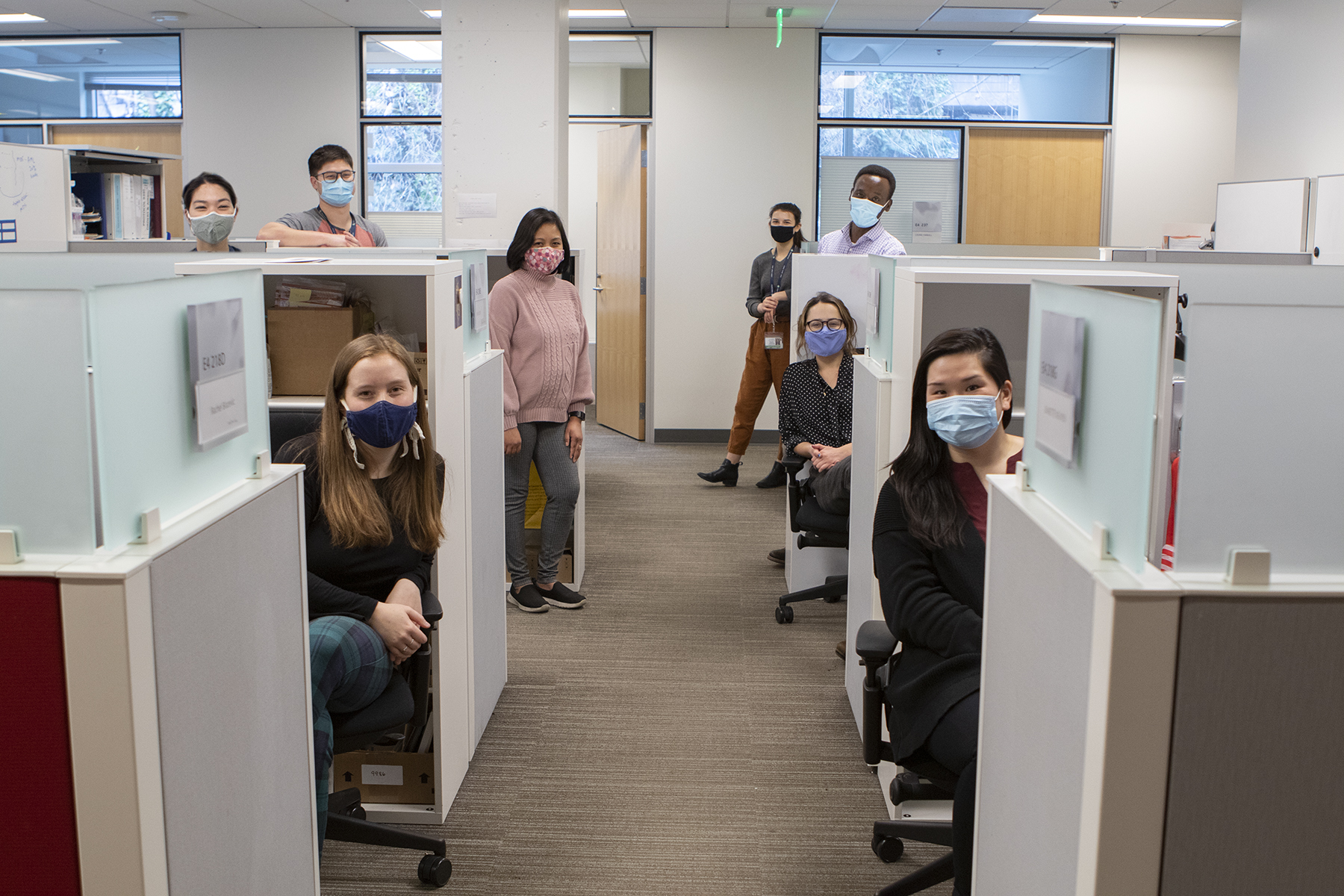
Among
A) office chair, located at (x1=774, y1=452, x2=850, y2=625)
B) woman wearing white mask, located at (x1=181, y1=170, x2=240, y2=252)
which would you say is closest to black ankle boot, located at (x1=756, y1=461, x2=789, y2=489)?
office chair, located at (x1=774, y1=452, x2=850, y2=625)

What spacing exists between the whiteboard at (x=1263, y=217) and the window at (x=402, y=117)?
15.8ft

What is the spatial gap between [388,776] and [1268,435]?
6.92ft

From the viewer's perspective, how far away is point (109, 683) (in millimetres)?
1079

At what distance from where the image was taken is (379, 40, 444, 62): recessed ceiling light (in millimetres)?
7250

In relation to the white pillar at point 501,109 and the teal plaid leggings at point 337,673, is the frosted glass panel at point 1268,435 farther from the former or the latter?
the white pillar at point 501,109

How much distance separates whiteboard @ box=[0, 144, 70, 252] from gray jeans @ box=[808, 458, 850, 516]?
295cm

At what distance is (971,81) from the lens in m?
7.20

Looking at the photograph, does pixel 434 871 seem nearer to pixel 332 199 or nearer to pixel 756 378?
pixel 332 199

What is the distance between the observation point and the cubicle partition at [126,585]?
1.07 meters

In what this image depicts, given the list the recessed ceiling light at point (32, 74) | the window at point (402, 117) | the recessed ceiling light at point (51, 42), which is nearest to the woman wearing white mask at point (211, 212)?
the window at point (402, 117)

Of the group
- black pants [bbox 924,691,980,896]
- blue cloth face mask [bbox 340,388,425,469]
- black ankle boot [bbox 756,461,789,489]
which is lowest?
black ankle boot [bbox 756,461,789,489]

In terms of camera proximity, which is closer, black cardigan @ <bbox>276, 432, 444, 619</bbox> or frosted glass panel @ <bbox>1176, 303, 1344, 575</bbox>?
frosted glass panel @ <bbox>1176, 303, 1344, 575</bbox>

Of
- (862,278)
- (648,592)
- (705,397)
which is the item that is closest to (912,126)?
(705,397)

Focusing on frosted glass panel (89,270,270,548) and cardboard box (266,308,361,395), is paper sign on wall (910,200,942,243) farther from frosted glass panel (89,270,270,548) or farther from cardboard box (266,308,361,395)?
frosted glass panel (89,270,270,548)
